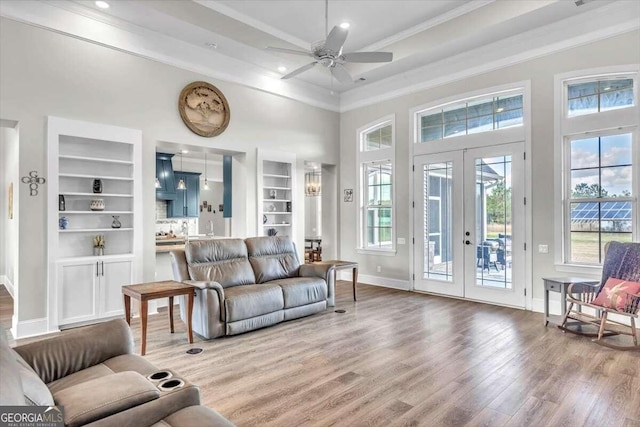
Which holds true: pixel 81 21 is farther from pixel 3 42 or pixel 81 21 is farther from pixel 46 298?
pixel 46 298

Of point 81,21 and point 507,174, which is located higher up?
point 81,21

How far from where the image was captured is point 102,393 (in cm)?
150

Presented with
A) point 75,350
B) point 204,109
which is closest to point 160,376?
point 75,350

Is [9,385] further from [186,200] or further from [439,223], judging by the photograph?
[186,200]

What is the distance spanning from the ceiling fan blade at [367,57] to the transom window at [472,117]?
7.48ft

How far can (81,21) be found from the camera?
4590 mm

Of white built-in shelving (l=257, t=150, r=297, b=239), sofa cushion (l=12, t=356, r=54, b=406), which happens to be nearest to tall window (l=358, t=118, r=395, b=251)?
white built-in shelving (l=257, t=150, r=297, b=239)

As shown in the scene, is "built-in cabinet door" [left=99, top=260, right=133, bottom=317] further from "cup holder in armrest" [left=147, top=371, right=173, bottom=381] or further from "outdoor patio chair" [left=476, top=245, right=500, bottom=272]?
"outdoor patio chair" [left=476, top=245, right=500, bottom=272]

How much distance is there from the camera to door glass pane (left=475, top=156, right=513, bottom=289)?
5.59 meters

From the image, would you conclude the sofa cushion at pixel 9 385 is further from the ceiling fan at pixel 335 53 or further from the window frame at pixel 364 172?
the window frame at pixel 364 172

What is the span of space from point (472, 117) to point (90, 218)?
19.1 ft

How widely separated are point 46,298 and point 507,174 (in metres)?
6.34

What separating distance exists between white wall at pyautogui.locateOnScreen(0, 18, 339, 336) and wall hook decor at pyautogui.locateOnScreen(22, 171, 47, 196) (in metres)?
0.07

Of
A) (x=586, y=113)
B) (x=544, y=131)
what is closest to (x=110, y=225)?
(x=544, y=131)
